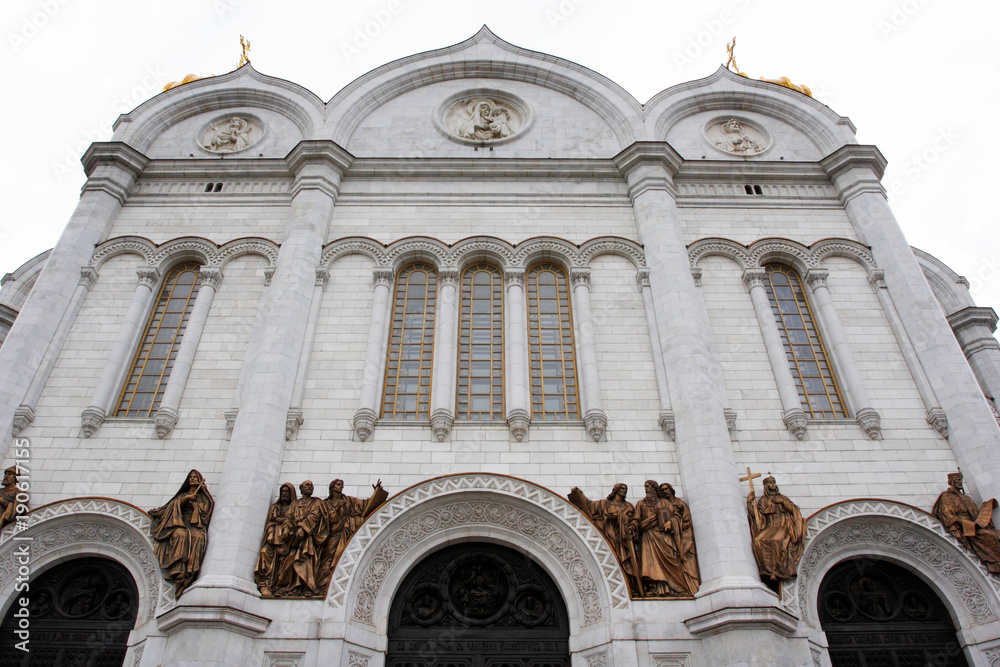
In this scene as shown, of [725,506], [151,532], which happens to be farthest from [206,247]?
[725,506]

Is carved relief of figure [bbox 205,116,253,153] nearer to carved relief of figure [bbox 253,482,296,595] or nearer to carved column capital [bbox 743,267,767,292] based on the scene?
carved relief of figure [bbox 253,482,296,595]

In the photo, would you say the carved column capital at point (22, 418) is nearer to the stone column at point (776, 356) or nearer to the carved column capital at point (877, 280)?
the stone column at point (776, 356)

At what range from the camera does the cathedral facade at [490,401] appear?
11.2 meters

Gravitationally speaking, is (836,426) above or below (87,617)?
above

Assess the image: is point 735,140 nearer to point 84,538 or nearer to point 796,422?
point 796,422

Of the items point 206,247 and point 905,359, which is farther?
point 206,247

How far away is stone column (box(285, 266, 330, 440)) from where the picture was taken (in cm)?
1290

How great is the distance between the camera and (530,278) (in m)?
15.9

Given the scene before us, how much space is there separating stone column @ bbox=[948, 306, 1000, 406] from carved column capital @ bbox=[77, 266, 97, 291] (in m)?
21.9

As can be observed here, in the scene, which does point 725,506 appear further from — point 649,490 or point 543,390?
point 543,390

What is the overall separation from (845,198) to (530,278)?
8.21 m

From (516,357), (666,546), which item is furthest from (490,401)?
(666,546)

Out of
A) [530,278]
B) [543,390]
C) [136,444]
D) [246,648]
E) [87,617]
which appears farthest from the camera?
[530,278]

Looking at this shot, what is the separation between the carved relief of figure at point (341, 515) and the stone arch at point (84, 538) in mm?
2853
